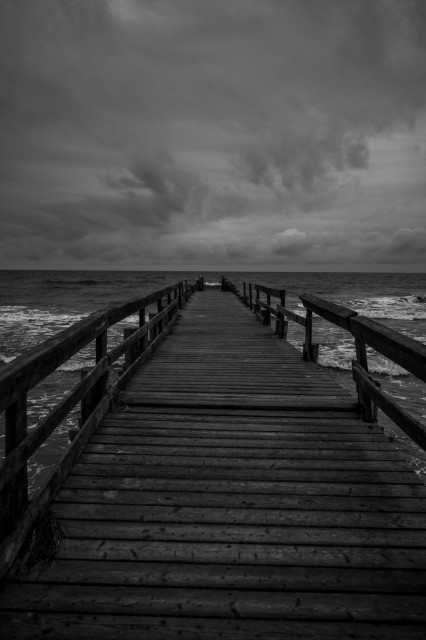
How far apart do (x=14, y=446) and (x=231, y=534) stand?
4.43 ft

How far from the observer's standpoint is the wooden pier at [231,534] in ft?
5.66

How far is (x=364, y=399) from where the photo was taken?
4.11 metres

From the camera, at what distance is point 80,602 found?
179cm

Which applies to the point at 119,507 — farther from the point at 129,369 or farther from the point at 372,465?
the point at 129,369

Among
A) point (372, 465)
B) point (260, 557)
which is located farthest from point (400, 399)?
point (260, 557)

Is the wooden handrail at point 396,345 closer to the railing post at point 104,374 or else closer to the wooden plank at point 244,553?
the wooden plank at point 244,553

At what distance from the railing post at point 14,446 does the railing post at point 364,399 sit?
2.98 metres

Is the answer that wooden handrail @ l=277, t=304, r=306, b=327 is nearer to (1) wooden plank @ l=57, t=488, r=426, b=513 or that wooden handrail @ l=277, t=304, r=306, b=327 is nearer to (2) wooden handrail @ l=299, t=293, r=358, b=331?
(2) wooden handrail @ l=299, t=293, r=358, b=331

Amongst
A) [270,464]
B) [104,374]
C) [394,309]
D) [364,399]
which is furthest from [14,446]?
[394,309]

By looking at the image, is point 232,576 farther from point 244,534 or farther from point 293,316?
point 293,316

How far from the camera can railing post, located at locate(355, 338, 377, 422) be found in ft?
12.5

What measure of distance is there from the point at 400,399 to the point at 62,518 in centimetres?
935

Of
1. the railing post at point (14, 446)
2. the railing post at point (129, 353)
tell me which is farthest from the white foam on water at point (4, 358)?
the railing post at point (14, 446)

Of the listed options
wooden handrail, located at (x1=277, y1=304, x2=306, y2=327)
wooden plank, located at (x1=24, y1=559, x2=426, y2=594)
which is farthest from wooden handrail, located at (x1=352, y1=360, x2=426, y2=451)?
wooden handrail, located at (x1=277, y1=304, x2=306, y2=327)
